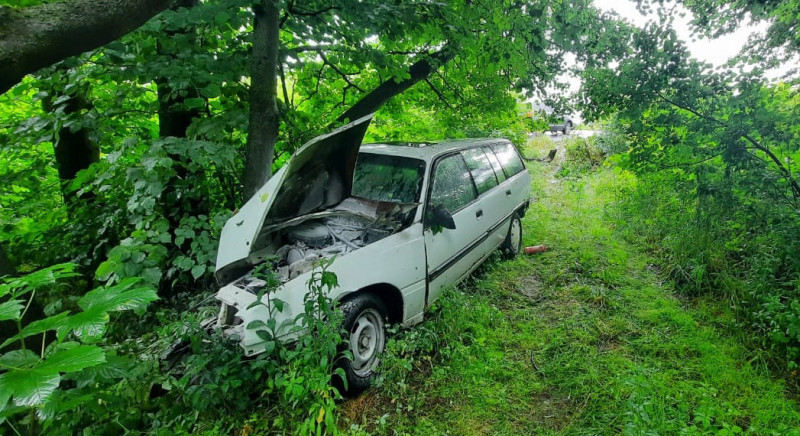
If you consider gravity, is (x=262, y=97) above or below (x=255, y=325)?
above


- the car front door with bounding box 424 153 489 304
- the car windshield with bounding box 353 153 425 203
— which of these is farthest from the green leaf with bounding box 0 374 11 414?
the car windshield with bounding box 353 153 425 203

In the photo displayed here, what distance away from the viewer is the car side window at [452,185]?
11.3 feet

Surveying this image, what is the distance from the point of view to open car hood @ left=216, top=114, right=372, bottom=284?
8.76 ft

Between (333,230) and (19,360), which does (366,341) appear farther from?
(19,360)

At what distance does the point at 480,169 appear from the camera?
14.0 feet

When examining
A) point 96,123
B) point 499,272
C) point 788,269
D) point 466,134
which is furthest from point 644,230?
point 96,123

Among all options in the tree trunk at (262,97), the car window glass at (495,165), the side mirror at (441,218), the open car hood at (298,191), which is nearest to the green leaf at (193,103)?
the tree trunk at (262,97)

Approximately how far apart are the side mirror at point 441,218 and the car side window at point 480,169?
3.62 feet

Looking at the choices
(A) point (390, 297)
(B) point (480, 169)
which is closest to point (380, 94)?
(B) point (480, 169)

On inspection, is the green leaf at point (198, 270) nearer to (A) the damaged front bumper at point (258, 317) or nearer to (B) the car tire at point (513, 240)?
(A) the damaged front bumper at point (258, 317)

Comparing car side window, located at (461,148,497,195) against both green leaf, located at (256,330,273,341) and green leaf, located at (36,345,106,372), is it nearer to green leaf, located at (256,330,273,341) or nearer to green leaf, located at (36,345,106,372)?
green leaf, located at (256,330,273,341)

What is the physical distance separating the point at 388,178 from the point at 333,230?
757 mm

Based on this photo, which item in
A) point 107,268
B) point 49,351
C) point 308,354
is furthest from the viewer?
point 107,268

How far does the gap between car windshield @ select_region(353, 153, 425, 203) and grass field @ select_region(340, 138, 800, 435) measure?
1.08 meters
